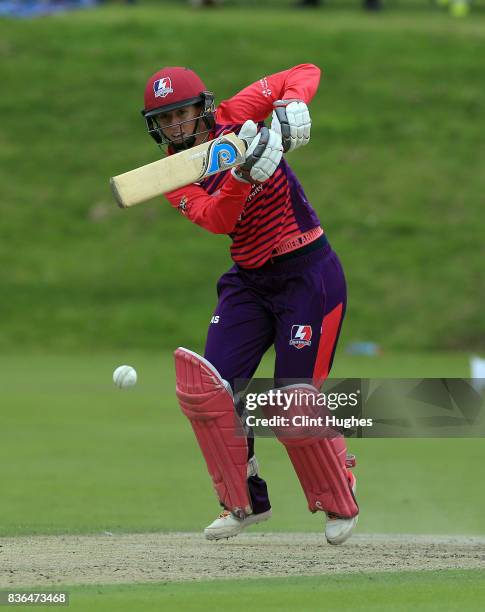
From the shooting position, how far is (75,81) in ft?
85.9

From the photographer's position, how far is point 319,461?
6.30 m

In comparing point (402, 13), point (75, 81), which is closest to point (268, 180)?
point (75, 81)

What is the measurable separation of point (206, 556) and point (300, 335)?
1.07m

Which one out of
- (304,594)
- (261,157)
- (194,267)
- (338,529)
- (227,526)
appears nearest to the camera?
(304,594)

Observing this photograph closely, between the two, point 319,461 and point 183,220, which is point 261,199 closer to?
point 319,461

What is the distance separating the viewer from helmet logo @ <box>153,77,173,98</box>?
20.0ft

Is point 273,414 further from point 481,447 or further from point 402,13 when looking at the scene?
point 402,13

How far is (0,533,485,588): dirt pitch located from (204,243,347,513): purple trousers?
438 millimetres

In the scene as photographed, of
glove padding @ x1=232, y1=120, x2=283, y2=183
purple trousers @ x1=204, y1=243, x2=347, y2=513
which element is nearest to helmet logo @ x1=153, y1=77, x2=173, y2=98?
glove padding @ x1=232, y1=120, x2=283, y2=183

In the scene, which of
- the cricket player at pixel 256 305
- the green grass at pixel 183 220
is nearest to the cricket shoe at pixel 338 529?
the cricket player at pixel 256 305

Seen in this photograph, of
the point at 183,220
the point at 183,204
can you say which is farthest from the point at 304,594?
the point at 183,220

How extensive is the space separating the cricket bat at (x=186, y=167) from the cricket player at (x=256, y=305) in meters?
0.28

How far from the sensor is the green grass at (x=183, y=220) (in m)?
19.9

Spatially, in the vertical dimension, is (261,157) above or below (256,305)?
above
